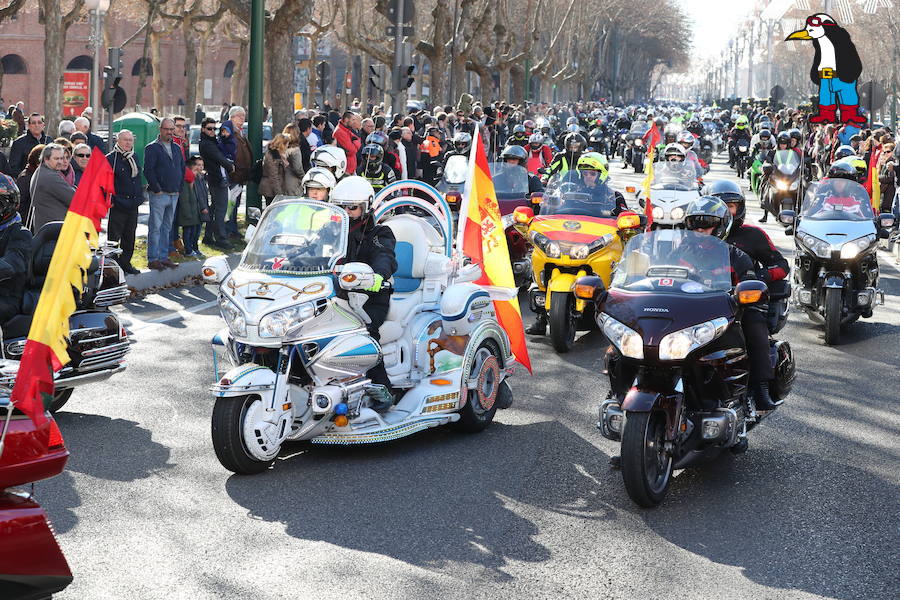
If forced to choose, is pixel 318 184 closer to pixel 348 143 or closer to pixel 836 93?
pixel 348 143

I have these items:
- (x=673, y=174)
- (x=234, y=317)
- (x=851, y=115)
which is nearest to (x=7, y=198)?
(x=234, y=317)

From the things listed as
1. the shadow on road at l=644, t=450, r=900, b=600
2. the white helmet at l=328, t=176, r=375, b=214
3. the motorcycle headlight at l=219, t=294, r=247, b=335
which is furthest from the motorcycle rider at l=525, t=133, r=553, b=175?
the motorcycle headlight at l=219, t=294, r=247, b=335

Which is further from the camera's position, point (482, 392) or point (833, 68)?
point (833, 68)

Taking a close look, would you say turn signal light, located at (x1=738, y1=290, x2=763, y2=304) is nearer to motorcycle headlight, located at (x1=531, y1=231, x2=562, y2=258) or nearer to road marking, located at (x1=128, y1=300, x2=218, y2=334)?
motorcycle headlight, located at (x1=531, y1=231, x2=562, y2=258)

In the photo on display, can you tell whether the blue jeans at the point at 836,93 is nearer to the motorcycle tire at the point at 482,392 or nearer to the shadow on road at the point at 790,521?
the motorcycle tire at the point at 482,392

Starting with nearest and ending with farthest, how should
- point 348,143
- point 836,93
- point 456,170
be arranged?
point 456,170, point 348,143, point 836,93

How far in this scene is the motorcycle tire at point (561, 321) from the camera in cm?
1214

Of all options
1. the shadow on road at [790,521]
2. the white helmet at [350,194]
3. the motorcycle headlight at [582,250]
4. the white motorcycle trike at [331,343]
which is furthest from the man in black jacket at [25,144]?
the shadow on road at [790,521]

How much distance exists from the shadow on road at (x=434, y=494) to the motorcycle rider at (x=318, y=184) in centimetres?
161

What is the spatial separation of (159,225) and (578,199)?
17.4 feet

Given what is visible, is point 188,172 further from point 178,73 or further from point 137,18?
point 178,73

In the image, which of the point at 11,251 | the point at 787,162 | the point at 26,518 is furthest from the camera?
the point at 787,162

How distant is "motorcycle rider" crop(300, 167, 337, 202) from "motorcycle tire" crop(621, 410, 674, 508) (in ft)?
8.90

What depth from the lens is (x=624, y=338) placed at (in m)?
7.26
